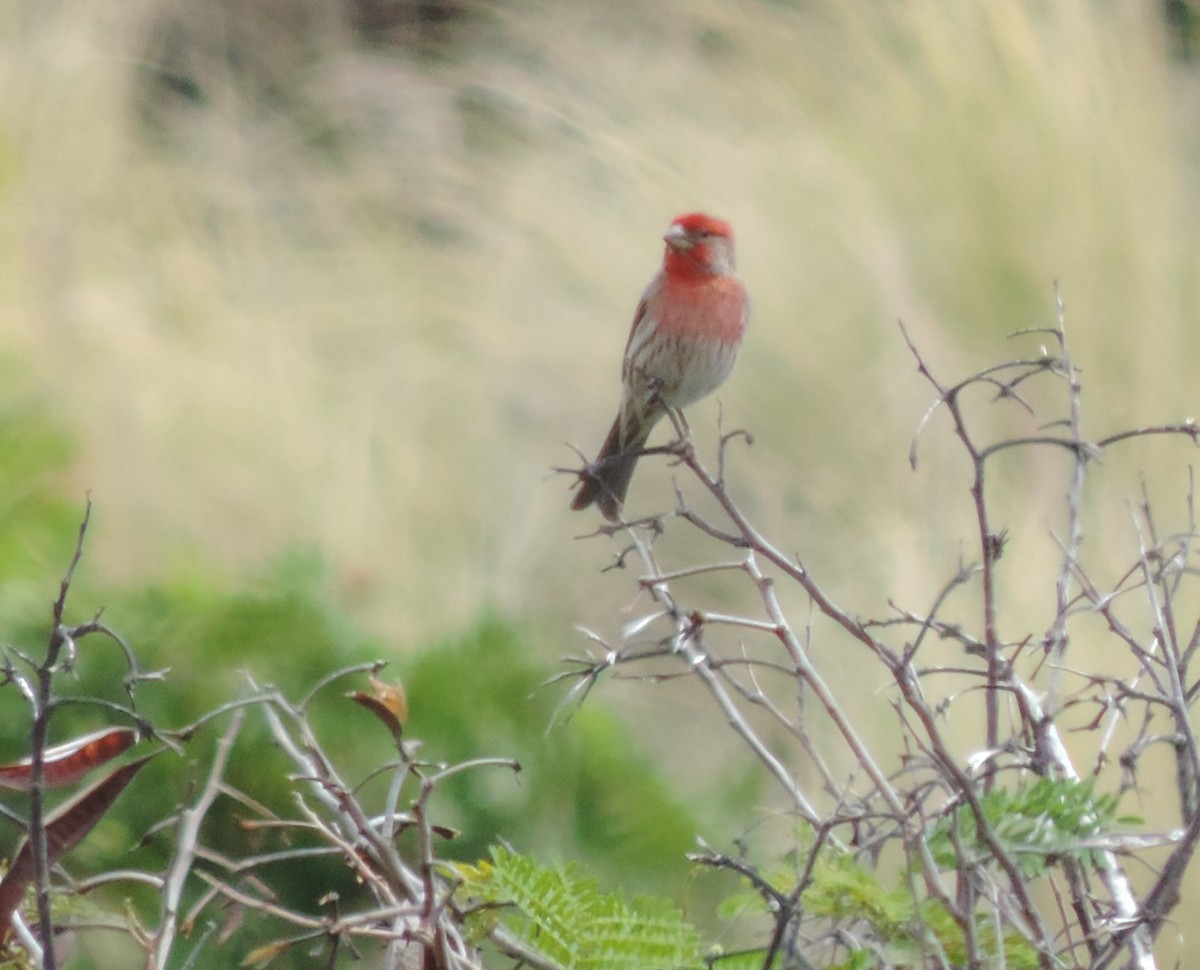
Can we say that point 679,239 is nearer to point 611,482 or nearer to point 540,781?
point 611,482

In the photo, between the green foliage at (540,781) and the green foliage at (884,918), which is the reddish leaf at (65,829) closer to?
the green foliage at (884,918)

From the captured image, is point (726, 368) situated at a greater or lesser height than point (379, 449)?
lesser

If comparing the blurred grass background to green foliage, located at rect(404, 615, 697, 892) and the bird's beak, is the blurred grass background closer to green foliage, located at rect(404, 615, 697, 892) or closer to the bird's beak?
green foliage, located at rect(404, 615, 697, 892)

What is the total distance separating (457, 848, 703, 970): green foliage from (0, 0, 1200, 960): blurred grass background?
59.2 inches

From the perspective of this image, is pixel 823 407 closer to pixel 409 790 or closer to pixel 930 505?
pixel 930 505

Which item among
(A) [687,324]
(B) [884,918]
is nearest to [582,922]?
(B) [884,918]

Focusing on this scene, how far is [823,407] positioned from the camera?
341cm

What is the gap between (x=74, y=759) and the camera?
2.69 feet

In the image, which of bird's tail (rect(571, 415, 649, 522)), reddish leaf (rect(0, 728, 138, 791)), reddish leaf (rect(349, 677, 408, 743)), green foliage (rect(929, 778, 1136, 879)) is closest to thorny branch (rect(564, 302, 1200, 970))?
green foliage (rect(929, 778, 1136, 879))

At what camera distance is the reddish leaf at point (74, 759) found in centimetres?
80

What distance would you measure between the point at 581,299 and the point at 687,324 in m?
1.56

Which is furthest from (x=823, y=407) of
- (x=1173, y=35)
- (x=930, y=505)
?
(x=1173, y=35)

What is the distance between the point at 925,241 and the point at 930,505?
81 cm

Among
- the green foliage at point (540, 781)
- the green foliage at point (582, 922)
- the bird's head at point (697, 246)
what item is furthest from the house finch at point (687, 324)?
the green foliage at point (582, 922)
